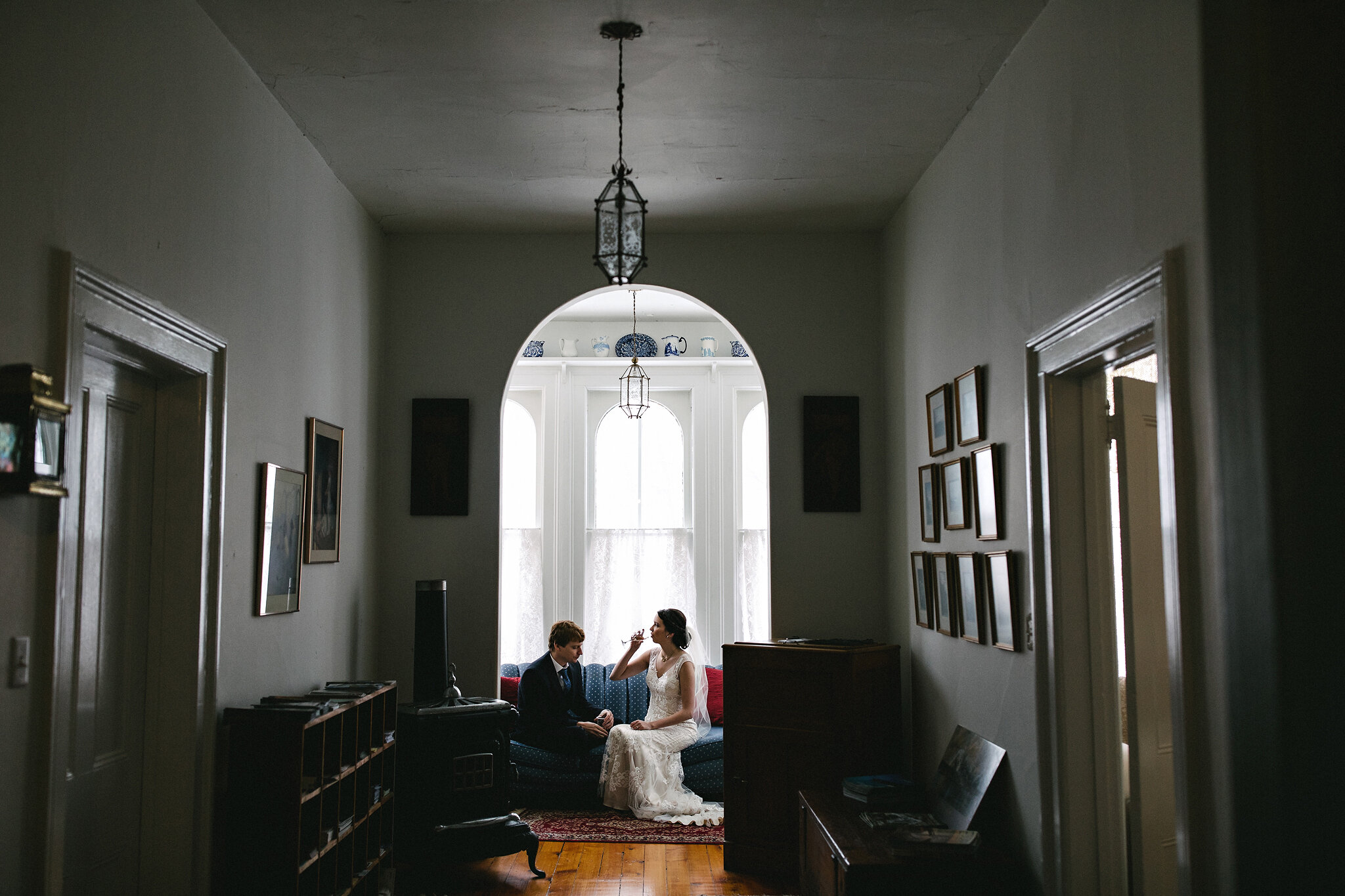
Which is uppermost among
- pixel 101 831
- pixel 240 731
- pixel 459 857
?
pixel 240 731

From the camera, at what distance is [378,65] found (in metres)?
3.75

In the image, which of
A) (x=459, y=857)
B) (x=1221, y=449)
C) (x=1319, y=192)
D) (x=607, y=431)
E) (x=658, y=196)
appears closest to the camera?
(x=1319, y=192)

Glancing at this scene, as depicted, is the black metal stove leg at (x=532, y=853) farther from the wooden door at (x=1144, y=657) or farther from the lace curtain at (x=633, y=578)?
the lace curtain at (x=633, y=578)

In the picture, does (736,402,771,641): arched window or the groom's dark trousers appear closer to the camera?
the groom's dark trousers

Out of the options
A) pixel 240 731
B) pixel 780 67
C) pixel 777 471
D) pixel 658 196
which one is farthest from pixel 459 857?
pixel 780 67

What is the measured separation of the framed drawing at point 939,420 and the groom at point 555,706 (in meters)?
2.73

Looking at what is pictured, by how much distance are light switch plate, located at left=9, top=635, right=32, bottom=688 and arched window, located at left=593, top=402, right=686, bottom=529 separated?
579cm

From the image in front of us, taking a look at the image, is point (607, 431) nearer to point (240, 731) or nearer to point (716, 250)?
point (716, 250)

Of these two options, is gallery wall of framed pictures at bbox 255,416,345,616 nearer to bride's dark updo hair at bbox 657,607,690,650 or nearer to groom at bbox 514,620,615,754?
groom at bbox 514,620,615,754

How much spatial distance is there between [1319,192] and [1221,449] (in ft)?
1.83

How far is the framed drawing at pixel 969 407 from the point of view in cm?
398

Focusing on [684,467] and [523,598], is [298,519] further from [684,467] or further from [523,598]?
[684,467]

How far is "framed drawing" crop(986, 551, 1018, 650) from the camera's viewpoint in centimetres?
358

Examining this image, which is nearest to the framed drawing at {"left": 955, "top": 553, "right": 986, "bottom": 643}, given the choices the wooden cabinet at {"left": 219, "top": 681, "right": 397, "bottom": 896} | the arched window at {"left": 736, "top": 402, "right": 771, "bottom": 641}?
the wooden cabinet at {"left": 219, "top": 681, "right": 397, "bottom": 896}
